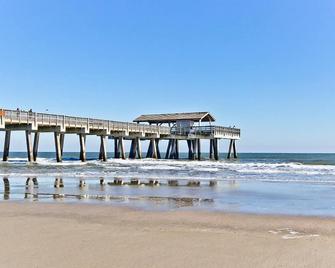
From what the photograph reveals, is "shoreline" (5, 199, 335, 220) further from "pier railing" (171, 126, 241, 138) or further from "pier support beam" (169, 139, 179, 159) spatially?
"pier support beam" (169, 139, 179, 159)

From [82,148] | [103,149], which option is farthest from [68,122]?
[103,149]

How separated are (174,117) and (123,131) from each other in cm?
1268

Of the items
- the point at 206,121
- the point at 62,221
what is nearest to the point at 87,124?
the point at 206,121

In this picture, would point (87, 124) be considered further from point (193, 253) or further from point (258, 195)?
point (193, 253)

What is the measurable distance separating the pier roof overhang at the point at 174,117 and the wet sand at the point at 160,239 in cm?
4761

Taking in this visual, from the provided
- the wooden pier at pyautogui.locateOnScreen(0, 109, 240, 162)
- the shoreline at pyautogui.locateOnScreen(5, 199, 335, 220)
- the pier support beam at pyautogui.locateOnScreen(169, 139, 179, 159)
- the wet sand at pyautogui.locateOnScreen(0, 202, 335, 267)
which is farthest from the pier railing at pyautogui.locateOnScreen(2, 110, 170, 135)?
the wet sand at pyautogui.locateOnScreen(0, 202, 335, 267)

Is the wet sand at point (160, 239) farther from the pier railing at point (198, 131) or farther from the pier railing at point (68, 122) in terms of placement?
the pier railing at point (198, 131)

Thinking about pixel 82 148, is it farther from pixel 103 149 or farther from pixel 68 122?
pixel 68 122

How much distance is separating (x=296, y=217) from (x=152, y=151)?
1803 inches

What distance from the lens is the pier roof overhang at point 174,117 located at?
5772 centimetres

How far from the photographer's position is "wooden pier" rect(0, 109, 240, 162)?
→ 3544 cm

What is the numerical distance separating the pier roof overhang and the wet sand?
4761 centimetres

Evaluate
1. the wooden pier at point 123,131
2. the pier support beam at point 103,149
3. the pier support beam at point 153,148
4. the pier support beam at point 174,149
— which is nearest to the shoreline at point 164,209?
the wooden pier at point 123,131

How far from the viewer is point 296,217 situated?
984 cm
